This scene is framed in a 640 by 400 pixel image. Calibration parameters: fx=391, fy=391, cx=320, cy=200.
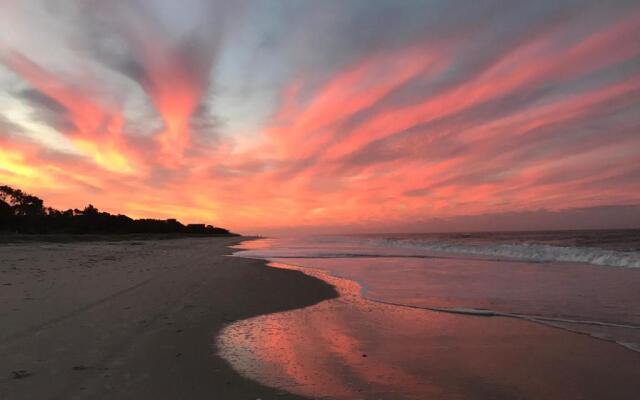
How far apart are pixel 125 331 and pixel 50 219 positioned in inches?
3064

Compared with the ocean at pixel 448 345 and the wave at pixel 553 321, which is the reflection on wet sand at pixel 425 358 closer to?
the ocean at pixel 448 345

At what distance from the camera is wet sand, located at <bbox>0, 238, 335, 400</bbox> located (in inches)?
177

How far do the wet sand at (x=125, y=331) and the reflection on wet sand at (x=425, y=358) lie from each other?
1.90 ft

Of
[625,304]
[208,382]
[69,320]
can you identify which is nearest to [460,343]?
[208,382]

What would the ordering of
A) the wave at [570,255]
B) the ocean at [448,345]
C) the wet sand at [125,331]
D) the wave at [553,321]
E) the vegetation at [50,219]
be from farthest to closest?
the vegetation at [50,219], the wave at [570,255], the wave at [553,321], the ocean at [448,345], the wet sand at [125,331]

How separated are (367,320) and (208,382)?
4162mm

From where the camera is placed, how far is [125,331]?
681cm

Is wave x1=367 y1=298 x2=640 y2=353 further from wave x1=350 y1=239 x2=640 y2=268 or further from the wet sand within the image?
wave x1=350 y1=239 x2=640 y2=268

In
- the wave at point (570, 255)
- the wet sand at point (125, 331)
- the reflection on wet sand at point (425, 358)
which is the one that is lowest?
the reflection on wet sand at point (425, 358)

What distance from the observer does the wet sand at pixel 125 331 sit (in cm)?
450

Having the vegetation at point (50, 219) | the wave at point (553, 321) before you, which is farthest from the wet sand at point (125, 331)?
the vegetation at point (50, 219)

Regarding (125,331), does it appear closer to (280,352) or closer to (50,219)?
(280,352)

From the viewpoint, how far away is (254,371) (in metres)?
5.13

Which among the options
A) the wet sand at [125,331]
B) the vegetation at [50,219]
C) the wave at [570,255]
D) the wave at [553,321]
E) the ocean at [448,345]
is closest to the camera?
the wet sand at [125,331]
